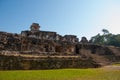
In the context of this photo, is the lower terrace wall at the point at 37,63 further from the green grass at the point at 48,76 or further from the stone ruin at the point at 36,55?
the green grass at the point at 48,76

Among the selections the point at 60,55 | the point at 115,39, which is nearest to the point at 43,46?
the point at 60,55

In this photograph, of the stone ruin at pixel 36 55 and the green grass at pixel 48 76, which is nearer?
the green grass at pixel 48 76

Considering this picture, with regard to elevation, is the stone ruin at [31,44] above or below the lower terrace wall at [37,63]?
above

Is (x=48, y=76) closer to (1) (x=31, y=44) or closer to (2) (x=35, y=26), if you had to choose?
(1) (x=31, y=44)

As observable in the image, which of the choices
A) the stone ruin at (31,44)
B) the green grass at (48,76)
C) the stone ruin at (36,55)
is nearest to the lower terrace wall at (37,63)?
the stone ruin at (36,55)

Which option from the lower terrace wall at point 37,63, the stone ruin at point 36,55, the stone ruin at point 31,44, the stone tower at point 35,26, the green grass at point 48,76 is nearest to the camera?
the green grass at point 48,76

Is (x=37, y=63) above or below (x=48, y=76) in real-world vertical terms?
above

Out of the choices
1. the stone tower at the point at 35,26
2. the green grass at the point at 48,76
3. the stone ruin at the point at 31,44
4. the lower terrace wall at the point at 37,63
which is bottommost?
the green grass at the point at 48,76

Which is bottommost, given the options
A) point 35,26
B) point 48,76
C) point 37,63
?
point 48,76

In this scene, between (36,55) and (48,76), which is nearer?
(48,76)

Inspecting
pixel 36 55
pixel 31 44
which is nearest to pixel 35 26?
pixel 31 44

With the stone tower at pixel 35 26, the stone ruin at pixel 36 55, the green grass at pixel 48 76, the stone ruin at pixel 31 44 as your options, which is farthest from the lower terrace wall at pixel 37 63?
the stone tower at pixel 35 26

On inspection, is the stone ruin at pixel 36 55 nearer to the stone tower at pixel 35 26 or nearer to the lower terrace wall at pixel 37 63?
the lower terrace wall at pixel 37 63

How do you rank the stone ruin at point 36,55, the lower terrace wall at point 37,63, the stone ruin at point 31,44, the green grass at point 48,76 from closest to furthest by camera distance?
the green grass at point 48,76 < the lower terrace wall at point 37,63 < the stone ruin at point 36,55 < the stone ruin at point 31,44
